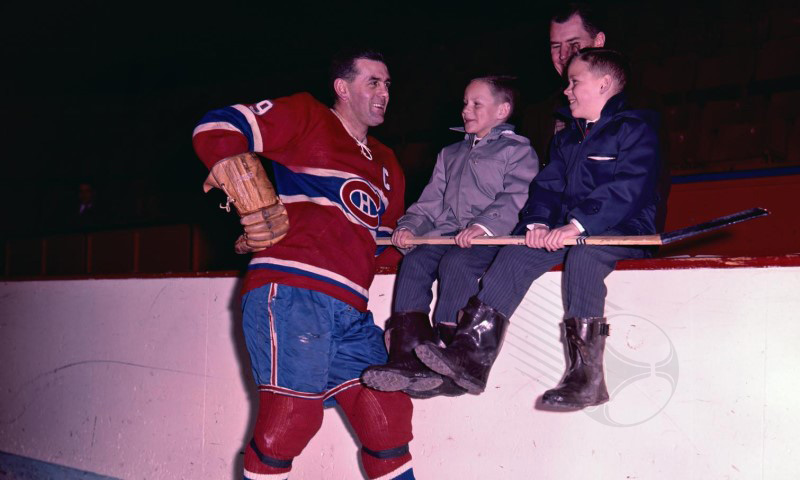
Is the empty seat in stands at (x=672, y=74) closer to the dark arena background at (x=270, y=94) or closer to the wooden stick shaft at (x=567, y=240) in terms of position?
the dark arena background at (x=270, y=94)

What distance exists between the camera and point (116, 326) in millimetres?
3254

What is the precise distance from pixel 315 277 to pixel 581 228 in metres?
0.71

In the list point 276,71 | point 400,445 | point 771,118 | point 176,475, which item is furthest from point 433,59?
point 400,445

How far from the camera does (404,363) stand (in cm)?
179

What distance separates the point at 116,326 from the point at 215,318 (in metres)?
0.73

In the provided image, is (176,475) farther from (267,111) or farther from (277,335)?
(267,111)

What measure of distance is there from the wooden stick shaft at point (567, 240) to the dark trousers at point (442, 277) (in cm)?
4

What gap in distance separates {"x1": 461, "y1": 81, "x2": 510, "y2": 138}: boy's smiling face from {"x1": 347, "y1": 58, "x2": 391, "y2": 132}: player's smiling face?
254mm

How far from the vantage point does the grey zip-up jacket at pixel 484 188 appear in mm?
1964

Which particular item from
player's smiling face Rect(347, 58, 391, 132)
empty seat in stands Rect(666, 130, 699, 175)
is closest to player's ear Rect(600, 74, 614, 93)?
player's smiling face Rect(347, 58, 391, 132)

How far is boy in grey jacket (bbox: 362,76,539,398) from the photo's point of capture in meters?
1.86

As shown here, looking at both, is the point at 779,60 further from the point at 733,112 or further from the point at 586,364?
the point at 586,364

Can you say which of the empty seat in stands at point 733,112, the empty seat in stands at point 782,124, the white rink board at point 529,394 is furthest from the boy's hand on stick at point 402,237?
the empty seat in stands at point 733,112

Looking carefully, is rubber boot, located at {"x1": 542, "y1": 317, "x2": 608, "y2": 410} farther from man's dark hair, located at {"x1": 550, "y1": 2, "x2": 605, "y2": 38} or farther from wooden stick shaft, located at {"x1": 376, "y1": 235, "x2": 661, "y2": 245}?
man's dark hair, located at {"x1": 550, "y1": 2, "x2": 605, "y2": 38}
